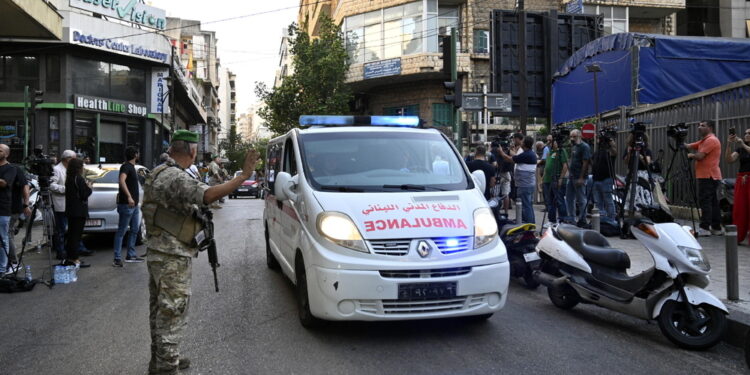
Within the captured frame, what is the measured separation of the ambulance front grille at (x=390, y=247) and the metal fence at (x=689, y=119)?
7.46 m

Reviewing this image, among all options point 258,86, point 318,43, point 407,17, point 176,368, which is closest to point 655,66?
point 407,17

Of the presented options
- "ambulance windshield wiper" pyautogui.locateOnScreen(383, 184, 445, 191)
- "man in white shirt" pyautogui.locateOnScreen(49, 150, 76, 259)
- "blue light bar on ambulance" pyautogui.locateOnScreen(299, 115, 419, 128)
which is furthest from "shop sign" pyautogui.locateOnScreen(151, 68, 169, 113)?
"ambulance windshield wiper" pyautogui.locateOnScreen(383, 184, 445, 191)

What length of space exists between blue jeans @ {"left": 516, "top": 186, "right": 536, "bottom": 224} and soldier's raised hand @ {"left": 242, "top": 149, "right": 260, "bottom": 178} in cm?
734

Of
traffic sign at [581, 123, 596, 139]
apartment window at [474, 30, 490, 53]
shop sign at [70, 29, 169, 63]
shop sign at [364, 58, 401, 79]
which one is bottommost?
traffic sign at [581, 123, 596, 139]

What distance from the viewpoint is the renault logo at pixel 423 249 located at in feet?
14.7

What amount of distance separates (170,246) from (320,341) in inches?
62.4

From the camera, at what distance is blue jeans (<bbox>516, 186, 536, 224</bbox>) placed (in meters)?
10.1

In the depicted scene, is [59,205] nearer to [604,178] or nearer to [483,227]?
[483,227]

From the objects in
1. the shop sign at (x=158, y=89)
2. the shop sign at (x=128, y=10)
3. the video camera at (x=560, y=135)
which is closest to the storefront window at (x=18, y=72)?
the shop sign at (x=128, y=10)

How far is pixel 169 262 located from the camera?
3.80 m

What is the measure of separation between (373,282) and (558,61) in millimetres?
18589

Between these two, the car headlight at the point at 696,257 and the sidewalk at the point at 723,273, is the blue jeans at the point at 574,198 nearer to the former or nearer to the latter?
the sidewalk at the point at 723,273

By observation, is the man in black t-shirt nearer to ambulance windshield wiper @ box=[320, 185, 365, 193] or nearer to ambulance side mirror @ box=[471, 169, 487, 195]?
ambulance side mirror @ box=[471, 169, 487, 195]

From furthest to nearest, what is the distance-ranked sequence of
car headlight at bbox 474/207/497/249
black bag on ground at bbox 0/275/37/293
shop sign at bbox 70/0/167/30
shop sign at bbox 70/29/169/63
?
shop sign at bbox 70/0/167/30, shop sign at bbox 70/29/169/63, black bag on ground at bbox 0/275/37/293, car headlight at bbox 474/207/497/249
